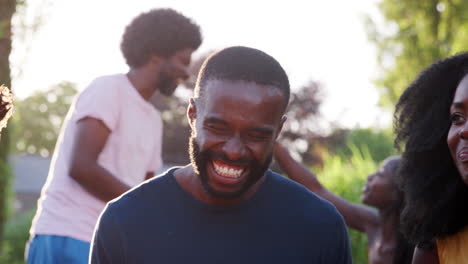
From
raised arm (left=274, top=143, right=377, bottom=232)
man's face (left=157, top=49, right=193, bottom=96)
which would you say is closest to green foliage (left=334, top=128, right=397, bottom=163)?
raised arm (left=274, top=143, right=377, bottom=232)

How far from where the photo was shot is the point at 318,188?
4617mm

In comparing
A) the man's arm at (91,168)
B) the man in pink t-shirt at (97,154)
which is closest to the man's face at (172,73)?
the man in pink t-shirt at (97,154)

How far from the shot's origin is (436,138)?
10.2 feet

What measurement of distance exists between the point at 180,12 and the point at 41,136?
59.3m

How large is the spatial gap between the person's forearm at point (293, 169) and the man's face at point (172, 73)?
778 millimetres

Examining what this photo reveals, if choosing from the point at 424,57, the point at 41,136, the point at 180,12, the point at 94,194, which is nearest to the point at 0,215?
the point at 180,12

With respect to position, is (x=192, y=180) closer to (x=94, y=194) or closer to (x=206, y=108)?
(x=206, y=108)

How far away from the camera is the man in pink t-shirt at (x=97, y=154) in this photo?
3.77 metres

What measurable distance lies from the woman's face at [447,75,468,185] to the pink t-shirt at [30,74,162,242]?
1915mm

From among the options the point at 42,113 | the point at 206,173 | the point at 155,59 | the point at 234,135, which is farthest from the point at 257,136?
the point at 42,113

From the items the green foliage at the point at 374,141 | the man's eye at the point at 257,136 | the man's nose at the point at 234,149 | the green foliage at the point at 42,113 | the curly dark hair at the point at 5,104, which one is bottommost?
the green foliage at the point at 42,113

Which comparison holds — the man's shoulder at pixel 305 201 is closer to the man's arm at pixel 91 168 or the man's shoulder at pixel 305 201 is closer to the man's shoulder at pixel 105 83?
the man's arm at pixel 91 168

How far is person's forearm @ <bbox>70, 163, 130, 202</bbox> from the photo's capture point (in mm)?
3738

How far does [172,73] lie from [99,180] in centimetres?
102
